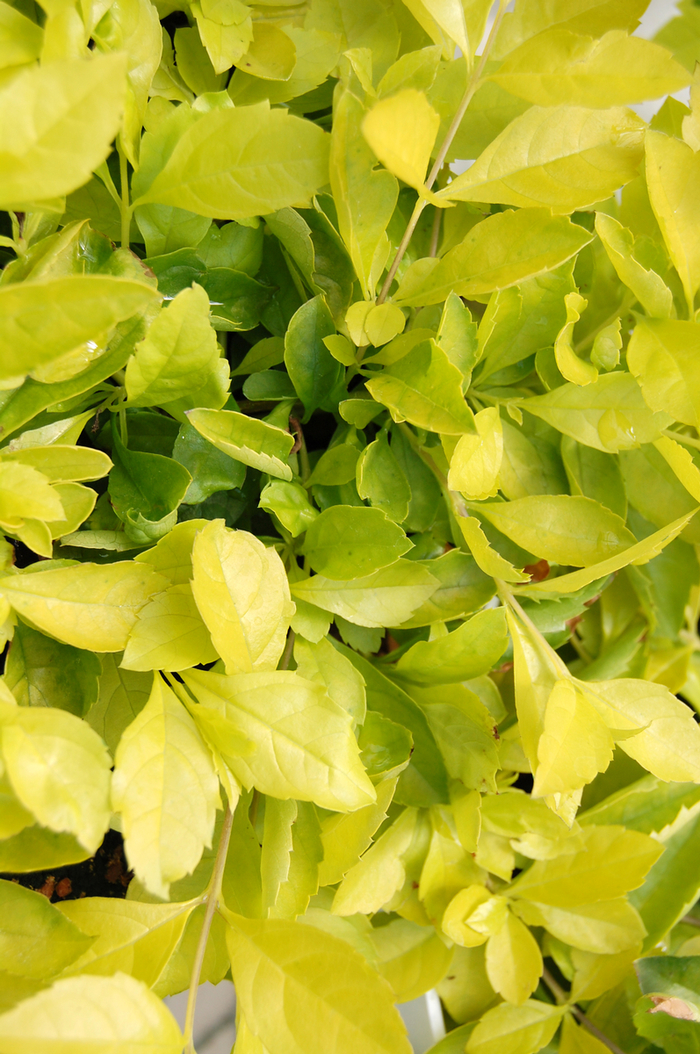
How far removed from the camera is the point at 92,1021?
0.81 feet

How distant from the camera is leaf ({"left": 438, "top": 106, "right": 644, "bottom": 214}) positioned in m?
0.30

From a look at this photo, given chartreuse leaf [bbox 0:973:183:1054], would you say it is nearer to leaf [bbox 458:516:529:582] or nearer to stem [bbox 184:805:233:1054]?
stem [bbox 184:805:233:1054]

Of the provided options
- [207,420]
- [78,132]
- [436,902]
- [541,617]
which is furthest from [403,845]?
[78,132]

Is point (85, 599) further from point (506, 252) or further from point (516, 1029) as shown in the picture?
point (516, 1029)

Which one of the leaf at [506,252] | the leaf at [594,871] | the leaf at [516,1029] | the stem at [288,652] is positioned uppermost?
the leaf at [506,252]

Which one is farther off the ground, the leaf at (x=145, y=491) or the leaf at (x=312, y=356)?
the leaf at (x=312, y=356)

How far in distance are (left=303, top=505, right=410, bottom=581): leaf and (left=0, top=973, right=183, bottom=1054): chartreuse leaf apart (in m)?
0.18

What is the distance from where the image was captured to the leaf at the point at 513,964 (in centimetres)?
44

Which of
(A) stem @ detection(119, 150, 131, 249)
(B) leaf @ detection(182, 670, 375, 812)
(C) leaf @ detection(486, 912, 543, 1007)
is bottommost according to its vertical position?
(C) leaf @ detection(486, 912, 543, 1007)

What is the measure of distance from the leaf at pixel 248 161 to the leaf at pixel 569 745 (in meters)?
0.24

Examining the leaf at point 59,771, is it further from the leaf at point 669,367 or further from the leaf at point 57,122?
the leaf at point 669,367

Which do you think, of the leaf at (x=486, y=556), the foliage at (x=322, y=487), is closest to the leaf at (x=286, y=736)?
the foliage at (x=322, y=487)

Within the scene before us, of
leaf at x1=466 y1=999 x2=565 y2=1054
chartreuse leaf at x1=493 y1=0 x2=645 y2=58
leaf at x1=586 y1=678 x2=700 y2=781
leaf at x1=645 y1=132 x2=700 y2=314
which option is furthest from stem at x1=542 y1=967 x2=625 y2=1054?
chartreuse leaf at x1=493 y1=0 x2=645 y2=58

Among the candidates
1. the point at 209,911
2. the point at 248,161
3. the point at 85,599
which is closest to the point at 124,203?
the point at 248,161
